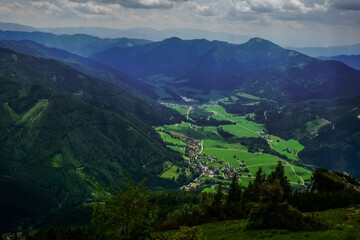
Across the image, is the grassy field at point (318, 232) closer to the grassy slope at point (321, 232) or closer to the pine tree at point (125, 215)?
the grassy slope at point (321, 232)

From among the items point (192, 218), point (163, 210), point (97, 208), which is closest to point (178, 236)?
point (97, 208)

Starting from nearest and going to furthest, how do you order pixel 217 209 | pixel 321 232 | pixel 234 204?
pixel 321 232
pixel 217 209
pixel 234 204

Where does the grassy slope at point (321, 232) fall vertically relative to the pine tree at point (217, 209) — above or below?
above

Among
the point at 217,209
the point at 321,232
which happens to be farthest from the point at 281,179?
the point at 321,232

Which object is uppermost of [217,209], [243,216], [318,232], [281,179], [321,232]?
[321,232]

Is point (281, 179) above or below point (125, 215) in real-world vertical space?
below

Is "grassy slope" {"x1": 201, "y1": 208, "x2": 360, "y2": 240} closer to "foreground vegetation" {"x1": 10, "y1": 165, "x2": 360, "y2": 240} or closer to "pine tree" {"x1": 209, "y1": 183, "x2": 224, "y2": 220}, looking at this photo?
"foreground vegetation" {"x1": 10, "y1": 165, "x2": 360, "y2": 240}

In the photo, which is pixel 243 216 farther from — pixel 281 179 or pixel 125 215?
pixel 125 215

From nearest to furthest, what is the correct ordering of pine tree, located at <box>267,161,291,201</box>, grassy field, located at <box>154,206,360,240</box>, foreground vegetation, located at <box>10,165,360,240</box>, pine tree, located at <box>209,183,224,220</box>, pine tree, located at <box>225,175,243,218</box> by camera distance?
1. foreground vegetation, located at <box>10,165,360,240</box>
2. grassy field, located at <box>154,206,360,240</box>
3. pine tree, located at <box>225,175,243,218</box>
4. pine tree, located at <box>209,183,224,220</box>
5. pine tree, located at <box>267,161,291,201</box>

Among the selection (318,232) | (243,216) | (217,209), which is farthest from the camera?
(217,209)

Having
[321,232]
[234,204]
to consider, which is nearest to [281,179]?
[234,204]

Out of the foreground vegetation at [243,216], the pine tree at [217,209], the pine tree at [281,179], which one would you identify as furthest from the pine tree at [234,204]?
the pine tree at [281,179]

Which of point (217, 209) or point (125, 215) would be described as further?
point (217, 209)

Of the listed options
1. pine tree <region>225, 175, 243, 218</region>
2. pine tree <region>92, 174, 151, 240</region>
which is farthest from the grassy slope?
pine tree <region>92, 174, 151, 240</region>
